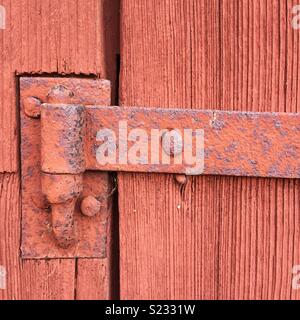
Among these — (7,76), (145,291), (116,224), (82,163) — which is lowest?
(145,291)

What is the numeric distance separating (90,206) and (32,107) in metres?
0.17

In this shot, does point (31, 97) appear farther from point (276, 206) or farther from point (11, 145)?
point (276, 206)

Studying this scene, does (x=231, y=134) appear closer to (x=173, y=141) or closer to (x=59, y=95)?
(x=173, y=141)

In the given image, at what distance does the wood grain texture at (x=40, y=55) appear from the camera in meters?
0.57

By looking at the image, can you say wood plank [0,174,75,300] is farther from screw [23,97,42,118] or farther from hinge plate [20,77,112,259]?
screw [23,97,42,118]

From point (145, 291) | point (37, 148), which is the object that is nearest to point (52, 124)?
point (37, 148)

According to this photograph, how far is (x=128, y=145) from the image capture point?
0.57 metres

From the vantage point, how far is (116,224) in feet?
2.10

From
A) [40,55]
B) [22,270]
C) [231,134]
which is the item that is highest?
[40,55]

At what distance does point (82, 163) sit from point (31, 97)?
13 centimetres

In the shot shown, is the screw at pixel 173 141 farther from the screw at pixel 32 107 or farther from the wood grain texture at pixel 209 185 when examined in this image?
the screw at pixel 32 107

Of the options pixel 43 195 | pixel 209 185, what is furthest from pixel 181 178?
pixel 43 195

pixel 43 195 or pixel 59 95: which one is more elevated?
pixel 59 95

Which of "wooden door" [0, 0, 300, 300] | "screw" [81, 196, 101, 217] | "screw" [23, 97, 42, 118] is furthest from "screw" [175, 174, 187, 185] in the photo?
"screw" [23, 97, 42, 118]
